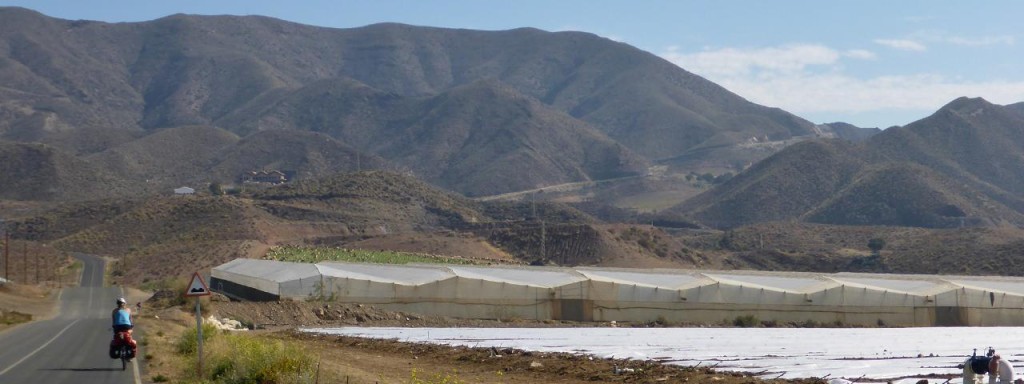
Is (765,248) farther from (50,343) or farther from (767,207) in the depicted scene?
(50,343)

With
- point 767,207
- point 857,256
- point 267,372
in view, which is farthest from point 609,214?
point 267,372

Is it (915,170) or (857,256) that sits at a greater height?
(915,170)

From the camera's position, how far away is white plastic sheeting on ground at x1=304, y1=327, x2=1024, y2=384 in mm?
19266

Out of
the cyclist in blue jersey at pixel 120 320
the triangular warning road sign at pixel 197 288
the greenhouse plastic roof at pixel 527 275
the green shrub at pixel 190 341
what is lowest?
the green shrub at pixel 190 341

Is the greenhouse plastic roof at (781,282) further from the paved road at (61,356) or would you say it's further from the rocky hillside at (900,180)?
the rocky hillside at (900,180)

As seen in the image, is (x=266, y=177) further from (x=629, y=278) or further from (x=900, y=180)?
(x=629, y=278)

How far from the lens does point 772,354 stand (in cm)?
2314

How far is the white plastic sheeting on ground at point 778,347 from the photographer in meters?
19.3

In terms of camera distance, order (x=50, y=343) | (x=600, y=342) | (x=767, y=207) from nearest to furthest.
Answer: (x=600, y=342), (x=50, y=343), (x=767, y=207)

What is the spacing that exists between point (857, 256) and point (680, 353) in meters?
82.1

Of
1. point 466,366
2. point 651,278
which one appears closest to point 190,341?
point 466,366

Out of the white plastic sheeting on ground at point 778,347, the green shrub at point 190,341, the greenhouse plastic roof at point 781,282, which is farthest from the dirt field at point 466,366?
the greenhouse plastic roof at point 781,282

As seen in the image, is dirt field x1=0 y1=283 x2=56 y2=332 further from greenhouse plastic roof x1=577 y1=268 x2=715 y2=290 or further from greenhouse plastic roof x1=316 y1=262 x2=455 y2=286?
greenhouse plastic roof x1=577 y1=268 x2=715 y2=290

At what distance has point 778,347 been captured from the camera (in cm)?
2523
